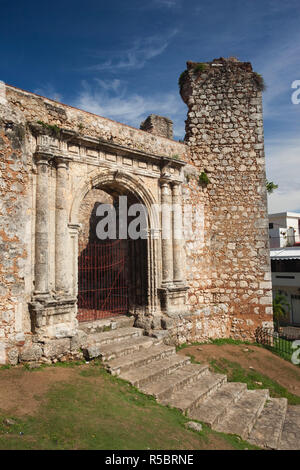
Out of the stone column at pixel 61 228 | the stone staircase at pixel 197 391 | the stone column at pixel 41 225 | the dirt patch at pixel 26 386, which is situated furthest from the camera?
the stone column at pixel 61 228

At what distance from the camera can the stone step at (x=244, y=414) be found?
479cm

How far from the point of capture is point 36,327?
5.87m

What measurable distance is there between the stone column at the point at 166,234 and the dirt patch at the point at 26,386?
3581 millimetres

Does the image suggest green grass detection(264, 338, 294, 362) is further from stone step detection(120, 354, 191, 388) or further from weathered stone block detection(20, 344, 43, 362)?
weathered stone block detection(20, 344, 43, 362)

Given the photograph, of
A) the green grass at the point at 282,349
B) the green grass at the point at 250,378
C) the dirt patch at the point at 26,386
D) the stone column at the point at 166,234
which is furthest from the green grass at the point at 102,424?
the green grass at the point at 282,349

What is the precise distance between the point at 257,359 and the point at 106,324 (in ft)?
13.1

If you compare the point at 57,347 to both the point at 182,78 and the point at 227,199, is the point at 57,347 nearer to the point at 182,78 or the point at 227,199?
the point at 227,199

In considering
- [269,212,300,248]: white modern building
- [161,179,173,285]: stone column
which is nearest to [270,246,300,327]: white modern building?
[269,212,300,248]: white modern building

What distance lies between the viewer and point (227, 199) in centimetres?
966

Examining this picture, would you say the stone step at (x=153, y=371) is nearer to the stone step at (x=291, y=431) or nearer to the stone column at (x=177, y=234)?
the stone step at (x=291, y=431)

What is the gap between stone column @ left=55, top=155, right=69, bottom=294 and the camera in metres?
6.42

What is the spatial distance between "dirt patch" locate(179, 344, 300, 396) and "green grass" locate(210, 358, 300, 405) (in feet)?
0.53

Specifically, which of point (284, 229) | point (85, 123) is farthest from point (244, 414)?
point (284, 229)

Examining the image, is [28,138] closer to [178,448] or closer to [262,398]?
[178,448]
